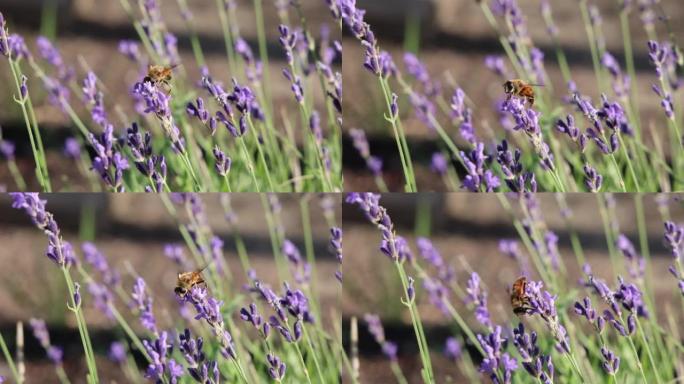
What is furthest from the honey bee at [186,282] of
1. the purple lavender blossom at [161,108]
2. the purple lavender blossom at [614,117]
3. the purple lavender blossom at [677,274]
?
the purple lavender blossom at [677,274]

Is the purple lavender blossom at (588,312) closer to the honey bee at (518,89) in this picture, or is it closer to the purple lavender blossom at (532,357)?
the purple lavender blossom at (532,357)

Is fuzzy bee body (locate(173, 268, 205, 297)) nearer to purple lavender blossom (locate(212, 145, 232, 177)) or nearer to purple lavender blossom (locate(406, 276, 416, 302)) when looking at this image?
purple lavender blossom (locate(212, 145, 232, 177))

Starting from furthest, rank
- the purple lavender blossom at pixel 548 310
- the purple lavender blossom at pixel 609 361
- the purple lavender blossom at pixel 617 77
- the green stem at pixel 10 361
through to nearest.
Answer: the purple lavender blossom at pixel 617 77 < the green stem at pixel 10 361 < the purple lavender blossom at pixel 609 361 < the purple lavender blossom at pixel 548 310

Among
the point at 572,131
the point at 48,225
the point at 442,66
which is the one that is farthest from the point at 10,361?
the point at 572,131

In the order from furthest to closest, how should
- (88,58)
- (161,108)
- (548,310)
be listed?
(88,58) < (161,108) < (548,310)

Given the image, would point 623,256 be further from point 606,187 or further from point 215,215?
point 215,215

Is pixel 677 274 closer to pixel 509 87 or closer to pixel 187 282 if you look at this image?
pixel 509 87

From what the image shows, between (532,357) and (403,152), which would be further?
(403,152)
